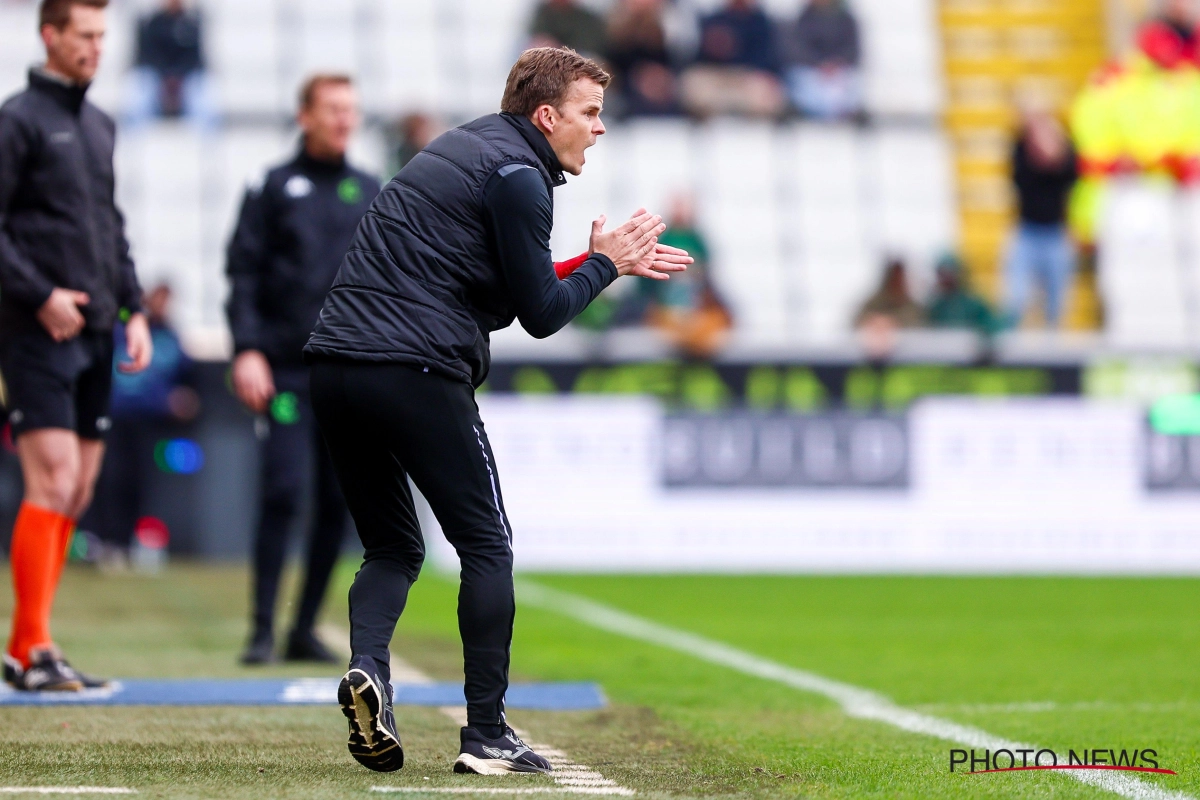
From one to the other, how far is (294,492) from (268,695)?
1.54 meters

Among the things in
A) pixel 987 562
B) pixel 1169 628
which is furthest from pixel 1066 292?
pixel 1169 628

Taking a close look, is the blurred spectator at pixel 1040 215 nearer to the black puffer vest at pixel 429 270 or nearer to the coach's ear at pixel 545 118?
the coach's ear at pixel 545 118

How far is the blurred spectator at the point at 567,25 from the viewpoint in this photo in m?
17.5

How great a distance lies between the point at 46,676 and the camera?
5.96 meters

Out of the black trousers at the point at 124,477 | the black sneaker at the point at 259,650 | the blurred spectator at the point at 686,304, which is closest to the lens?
the black sneaker at the point at 259,650

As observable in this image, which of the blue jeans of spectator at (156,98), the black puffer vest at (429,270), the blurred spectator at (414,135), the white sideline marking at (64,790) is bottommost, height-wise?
the white sideline marking at (64,790)

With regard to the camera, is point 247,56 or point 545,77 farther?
point 247,56

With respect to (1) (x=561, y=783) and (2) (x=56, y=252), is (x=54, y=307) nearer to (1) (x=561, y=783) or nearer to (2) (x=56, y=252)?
(2) (x=56, y=252)

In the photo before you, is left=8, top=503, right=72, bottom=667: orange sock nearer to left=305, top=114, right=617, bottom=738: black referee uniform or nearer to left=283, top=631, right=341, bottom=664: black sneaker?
left=283, top=631, right=341, bottom=664: black sneaker

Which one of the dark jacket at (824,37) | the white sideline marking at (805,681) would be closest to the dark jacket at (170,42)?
the dark jacket at (824,37)

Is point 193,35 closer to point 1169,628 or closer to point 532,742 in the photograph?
point 1169,628

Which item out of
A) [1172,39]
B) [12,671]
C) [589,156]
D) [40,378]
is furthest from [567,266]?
[1172,39]

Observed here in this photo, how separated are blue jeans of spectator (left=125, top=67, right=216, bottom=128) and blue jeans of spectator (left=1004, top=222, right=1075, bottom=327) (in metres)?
7.47

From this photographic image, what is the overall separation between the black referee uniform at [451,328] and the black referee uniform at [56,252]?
70.4 inches
